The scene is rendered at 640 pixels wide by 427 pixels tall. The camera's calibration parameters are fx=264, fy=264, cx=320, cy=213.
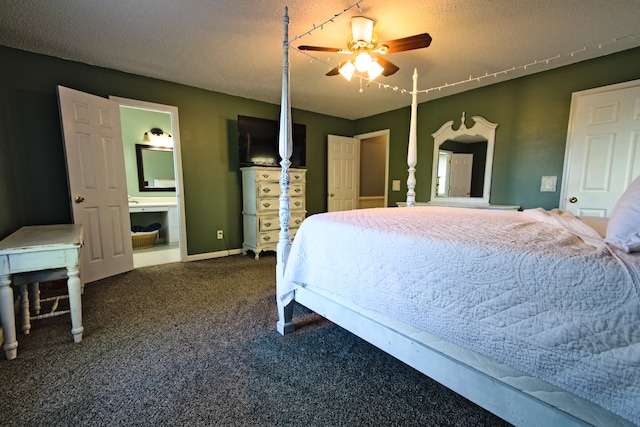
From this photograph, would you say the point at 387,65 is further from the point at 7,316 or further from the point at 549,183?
the point at 7,316

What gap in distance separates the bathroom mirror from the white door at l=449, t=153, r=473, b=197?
4780 millimetres

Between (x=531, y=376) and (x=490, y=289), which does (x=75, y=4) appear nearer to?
(x=490, y=289)

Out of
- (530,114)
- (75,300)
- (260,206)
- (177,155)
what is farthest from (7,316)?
(530,114)

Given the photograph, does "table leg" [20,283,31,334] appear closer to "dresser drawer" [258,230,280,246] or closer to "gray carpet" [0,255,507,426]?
"gray carpet" [0,255,507,426]

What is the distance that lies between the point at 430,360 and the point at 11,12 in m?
3.54

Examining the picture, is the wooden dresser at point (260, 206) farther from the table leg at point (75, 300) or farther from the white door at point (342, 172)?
the table leg at point (75, 300)

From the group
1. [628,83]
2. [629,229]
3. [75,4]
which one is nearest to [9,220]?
[75,4]

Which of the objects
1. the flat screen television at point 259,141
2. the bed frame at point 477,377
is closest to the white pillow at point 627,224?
the bed frame at point 477,377

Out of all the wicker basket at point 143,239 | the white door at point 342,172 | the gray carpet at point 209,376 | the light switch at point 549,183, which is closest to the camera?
the gray carpet at point 209,376

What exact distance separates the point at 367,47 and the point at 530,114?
227 centimetres

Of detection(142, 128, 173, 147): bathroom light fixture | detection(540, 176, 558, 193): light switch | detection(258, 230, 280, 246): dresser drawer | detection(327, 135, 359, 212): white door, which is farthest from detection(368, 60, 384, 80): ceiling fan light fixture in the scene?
detection(142, 128, 173, 147): bathroom light fixture

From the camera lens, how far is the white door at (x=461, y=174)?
3654 mm

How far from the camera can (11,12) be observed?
1.94 metres

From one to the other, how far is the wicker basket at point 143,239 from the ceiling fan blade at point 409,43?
14.6ft
